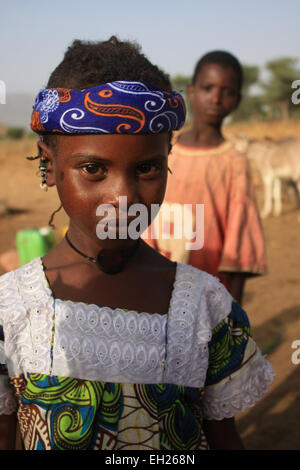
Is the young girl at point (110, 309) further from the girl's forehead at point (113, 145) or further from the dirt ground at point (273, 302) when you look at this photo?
the dirt ground at point (273, 302)

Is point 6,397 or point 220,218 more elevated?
point 220,218

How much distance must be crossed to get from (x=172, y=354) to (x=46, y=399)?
33 centimetres

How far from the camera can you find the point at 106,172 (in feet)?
3.67

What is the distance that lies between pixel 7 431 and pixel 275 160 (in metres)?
9.48

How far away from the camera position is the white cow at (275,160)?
9891mm

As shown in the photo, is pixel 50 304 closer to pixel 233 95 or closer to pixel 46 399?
pixel 46 399

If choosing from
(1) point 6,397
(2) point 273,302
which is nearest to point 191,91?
(1) point 6,397

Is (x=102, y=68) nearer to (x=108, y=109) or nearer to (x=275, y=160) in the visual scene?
(x=108, y=109)

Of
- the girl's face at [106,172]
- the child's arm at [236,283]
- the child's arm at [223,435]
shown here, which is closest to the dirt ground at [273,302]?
the child's arm at [236,283]

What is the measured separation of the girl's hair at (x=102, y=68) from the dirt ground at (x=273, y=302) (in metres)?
2.61

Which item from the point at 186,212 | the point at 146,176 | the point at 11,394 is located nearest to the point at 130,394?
the point at 11,394

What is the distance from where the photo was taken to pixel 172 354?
1.22 meters

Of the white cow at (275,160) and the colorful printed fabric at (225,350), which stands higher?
the white cow at (275,160)

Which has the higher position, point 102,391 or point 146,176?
point 146,176
